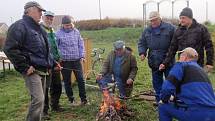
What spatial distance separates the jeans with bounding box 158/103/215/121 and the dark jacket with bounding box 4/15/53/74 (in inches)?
76.2

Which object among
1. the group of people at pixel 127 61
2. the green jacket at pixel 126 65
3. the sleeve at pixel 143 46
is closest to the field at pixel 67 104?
the group of people at pixel 127 61

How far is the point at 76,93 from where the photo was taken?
10.9 m

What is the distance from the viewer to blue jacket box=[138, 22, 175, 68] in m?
8.25

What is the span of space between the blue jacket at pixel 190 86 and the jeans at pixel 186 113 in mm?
69

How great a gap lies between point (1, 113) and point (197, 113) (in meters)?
4.82

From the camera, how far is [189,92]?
5.89m

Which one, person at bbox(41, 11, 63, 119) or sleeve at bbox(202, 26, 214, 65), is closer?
sleeve at bbox(202, 26, 214, 65)

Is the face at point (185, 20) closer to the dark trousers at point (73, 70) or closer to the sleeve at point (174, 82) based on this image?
the sleeve at point (174, 82)

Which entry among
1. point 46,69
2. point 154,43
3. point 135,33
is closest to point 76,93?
point 154,43

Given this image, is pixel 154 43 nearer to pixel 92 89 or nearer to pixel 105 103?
pixel 105 103

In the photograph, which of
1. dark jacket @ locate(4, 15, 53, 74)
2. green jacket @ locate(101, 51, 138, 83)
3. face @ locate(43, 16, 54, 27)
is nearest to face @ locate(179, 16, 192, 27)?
green jacket @ locate(101, 51, 138, 83)

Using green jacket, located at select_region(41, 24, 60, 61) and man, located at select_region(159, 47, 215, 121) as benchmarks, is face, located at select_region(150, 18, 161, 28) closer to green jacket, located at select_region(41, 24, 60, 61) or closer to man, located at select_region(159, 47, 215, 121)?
green jacket, located at select_region(41, 24, 60, 61)

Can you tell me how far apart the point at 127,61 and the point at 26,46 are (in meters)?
2.54

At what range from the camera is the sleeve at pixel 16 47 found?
21.1 ft
